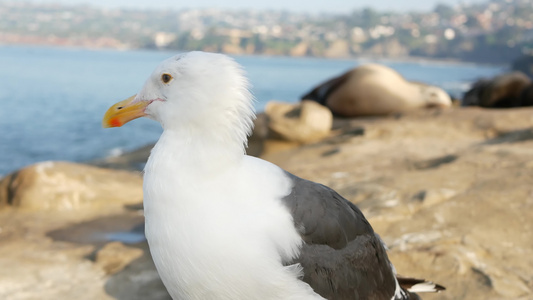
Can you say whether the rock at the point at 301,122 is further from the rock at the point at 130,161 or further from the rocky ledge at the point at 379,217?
the rock at the point at 130,161

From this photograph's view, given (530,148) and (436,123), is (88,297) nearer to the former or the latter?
(530,148)

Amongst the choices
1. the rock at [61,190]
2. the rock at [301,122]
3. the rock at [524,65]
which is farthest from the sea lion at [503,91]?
the rock at [524,65]

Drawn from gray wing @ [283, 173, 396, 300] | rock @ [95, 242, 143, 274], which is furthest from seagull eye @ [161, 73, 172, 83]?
rock @ [95, 242, 143, 274]

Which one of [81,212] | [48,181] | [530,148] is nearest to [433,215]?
[530,148]

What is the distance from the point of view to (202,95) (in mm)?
2527

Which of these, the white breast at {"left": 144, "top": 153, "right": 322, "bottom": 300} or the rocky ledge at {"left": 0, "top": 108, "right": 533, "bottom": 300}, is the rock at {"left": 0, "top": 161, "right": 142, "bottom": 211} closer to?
the rocky ledge at {"left": 0, "top": 108, "right": 533, "bottom": 300}

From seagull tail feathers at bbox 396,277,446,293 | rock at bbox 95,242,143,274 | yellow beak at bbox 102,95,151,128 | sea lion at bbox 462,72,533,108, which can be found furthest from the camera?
sea lion at bbox 462,72,533,108

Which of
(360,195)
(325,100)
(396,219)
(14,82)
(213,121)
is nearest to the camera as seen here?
(213,121)

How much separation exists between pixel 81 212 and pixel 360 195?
296 cm

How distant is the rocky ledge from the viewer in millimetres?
3854

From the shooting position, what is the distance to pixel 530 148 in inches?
237

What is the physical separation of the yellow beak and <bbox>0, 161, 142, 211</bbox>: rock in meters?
3.50

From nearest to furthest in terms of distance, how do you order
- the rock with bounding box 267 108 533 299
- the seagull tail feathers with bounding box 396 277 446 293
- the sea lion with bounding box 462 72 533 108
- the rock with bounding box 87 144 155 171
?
1. the seagull tail feathers with bounding box 396 277 446 293
2. the rock with bounding box 267 108 533 299
3. the rock with bounding box 87 144 155 171
4. the sea lion with bounding box 462 72 533 108

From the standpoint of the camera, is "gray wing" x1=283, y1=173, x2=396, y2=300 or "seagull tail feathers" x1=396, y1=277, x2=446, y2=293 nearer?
"gray wing" x1=283, y1=173, x2=396, y2=300
